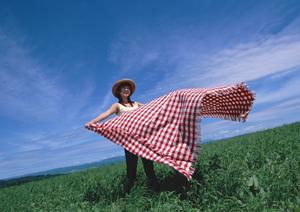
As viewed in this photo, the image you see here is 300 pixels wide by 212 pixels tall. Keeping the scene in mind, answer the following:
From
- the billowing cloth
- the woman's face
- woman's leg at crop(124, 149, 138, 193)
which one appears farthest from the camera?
the woman's face

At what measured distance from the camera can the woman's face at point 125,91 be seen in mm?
7469

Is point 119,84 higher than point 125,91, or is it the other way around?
point 119,84

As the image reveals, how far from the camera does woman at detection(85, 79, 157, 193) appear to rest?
731cm

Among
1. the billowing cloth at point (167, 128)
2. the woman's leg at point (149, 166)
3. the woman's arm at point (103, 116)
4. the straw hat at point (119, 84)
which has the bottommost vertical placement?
the woman's leg at point (149, 166)

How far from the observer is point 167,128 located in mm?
7023

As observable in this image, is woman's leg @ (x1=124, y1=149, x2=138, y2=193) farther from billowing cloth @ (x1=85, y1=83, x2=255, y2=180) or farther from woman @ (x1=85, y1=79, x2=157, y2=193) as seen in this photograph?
billowing cloth @ (x1=85, y1=83, x2=255, y2=180)

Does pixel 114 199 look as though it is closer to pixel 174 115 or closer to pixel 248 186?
pixel 174 115

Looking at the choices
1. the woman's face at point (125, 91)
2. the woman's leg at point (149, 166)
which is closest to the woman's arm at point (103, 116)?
the woman's face at point (125, 91)

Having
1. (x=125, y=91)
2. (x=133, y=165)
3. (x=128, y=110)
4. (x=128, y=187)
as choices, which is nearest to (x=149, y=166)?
(x=133, y=165)

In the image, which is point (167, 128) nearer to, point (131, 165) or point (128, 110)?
point (128, 110)

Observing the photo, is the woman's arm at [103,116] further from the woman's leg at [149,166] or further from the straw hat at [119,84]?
the woman's leg at [149,166]

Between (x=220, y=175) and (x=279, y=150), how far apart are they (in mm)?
3463

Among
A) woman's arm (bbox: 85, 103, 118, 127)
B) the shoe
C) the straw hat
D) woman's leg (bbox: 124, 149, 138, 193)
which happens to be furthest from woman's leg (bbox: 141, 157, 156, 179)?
the straw hat

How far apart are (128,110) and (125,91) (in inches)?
14.7
